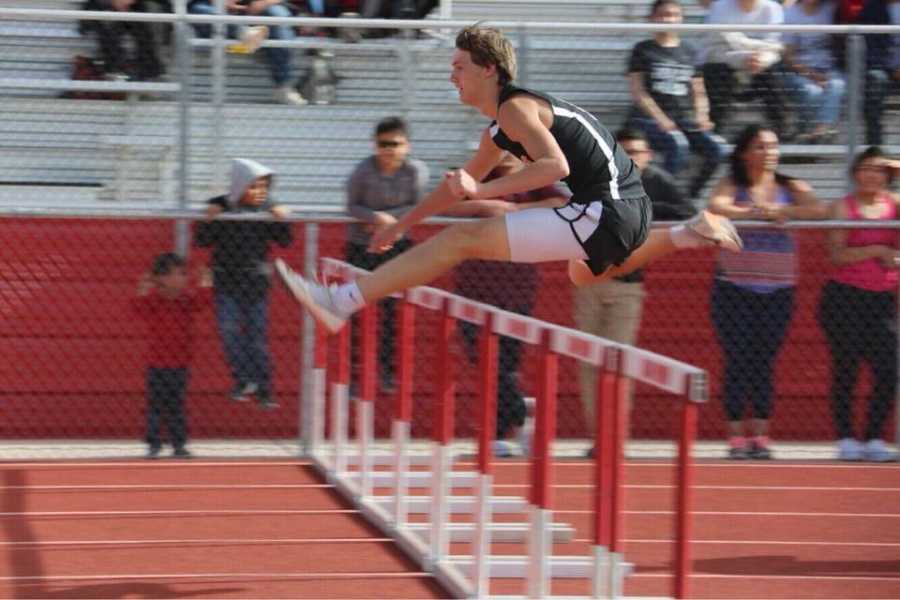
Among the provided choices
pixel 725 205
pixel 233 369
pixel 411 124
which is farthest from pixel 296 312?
pixel 725 205

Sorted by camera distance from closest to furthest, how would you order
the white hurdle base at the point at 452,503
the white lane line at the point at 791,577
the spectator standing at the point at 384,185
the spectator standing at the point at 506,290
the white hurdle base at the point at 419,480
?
the white lane line at the point at 791,577 → the white hurdle base at the point at 452,503 → the white hurdle base at the point at 419,480 → the spectator standing at the point at 506,290 → the spectator standing at the point at 384,185

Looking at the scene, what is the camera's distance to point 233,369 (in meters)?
11.3

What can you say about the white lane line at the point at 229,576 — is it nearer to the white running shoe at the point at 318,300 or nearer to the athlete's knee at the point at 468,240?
the white running shoe at the point at 318,300

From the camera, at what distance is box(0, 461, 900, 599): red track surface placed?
25.2 ft

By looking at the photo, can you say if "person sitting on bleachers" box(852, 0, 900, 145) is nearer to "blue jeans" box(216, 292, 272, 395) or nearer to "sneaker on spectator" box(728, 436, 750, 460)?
"sneaker on spectator" box(728, 436, 750, 460)

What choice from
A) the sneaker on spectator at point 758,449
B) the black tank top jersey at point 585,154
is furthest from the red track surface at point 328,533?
the black tank top jersey at point 585,154

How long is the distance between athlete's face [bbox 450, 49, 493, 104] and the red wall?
14.1 ft

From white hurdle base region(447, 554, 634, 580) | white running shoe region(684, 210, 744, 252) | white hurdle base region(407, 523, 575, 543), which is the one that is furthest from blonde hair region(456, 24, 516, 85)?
white hurdle base region(407, 523, 575, 543)

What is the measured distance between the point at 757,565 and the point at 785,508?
1.66 metres

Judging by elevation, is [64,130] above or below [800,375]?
above

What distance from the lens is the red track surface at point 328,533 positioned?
25.2 ft

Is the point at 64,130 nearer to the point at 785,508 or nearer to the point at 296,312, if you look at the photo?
the point at 296,312

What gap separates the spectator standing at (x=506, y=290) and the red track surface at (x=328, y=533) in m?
0.41

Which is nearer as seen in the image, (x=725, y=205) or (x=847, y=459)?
(x=725, y=205)
